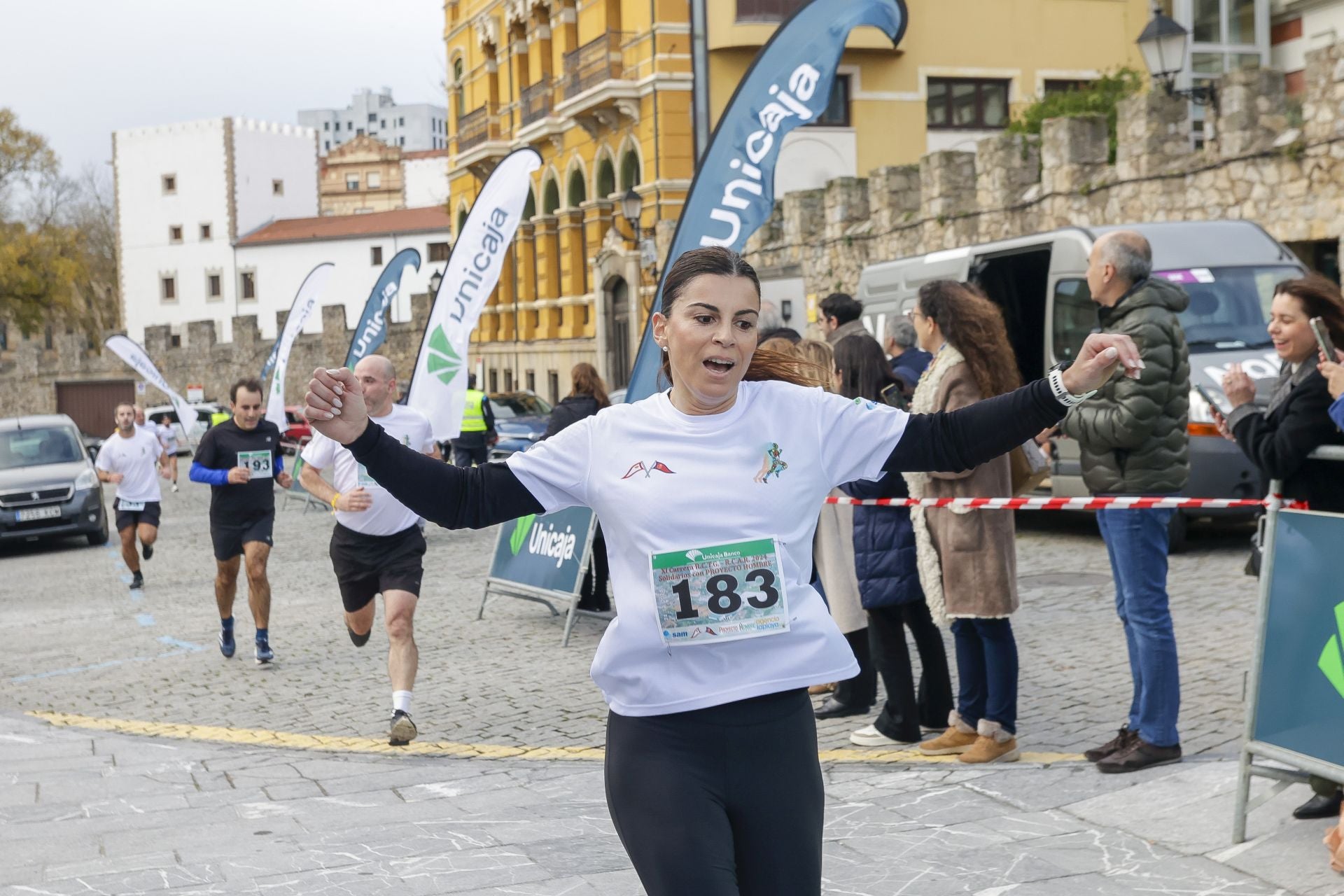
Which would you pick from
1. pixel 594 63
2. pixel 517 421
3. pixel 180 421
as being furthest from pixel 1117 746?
pixel 180 421

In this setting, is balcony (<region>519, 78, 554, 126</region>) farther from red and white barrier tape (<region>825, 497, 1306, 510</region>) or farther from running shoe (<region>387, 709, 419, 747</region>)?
red and white barrier tape (<region>825, 497, 1306, 510</region>)

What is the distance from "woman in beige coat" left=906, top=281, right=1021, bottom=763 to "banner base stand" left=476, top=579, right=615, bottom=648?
12.2ft

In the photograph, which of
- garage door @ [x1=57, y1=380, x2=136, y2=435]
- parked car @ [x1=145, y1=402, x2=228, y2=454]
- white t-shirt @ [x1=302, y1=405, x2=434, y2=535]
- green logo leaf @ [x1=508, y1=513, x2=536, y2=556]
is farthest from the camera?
garage door @ [x1=57, y1=380, x2=136, y2=435]

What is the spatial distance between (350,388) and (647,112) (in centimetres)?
3195

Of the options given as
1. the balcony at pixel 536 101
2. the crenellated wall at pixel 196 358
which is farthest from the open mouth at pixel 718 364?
the crenellated wall at pixel 196 358

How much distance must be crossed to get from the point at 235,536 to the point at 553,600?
7.05 ft

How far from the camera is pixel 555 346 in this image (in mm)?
40719

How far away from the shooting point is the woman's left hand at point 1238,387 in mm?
5121

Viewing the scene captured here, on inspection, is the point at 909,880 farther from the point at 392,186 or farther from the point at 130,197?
the point at 392,186

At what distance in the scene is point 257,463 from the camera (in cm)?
1041

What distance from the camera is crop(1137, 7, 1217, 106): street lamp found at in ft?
52.2

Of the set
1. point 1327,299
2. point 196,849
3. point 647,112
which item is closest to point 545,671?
point 196,849

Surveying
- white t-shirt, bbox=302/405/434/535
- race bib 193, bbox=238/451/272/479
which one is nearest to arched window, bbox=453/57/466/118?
race bib 193, bbox=238/451/272/479

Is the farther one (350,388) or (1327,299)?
(1327,299)
